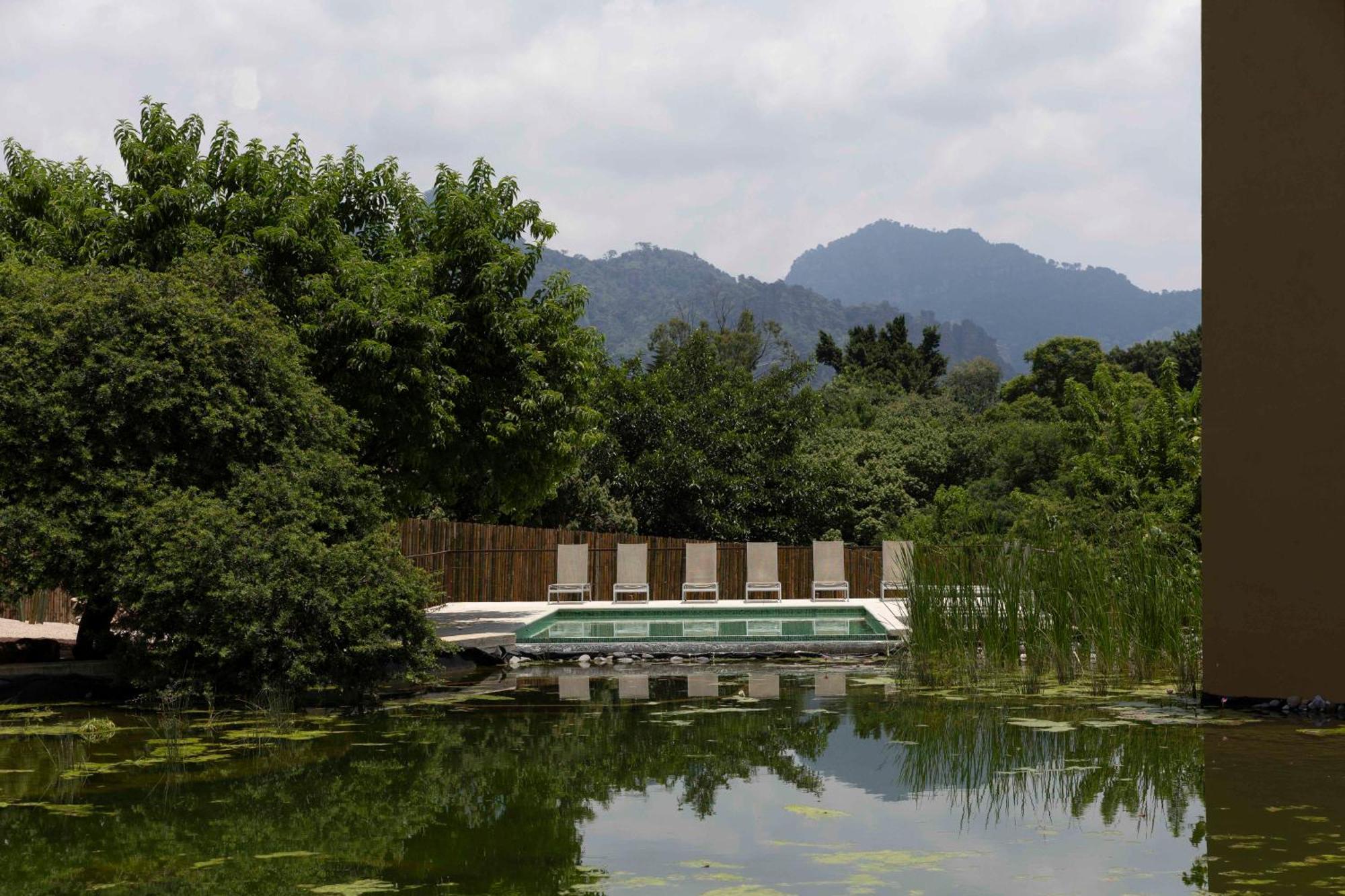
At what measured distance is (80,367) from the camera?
863cm

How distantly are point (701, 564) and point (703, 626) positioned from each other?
4.10 m

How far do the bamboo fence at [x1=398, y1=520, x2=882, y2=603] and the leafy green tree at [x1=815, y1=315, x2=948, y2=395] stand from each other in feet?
96.5

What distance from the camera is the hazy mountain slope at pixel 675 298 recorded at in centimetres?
11324

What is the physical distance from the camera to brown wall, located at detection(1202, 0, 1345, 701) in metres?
7.27

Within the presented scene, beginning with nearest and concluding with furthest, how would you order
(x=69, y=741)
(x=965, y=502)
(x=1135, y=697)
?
(x=69, y=741)
(x=1135, y=697)
(x=965, y=502)

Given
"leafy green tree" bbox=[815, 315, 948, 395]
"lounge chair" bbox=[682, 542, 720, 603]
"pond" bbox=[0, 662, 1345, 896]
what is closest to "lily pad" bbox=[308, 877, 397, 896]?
"pond" bbox=[0, 662, 1345, 896]

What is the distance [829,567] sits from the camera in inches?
679

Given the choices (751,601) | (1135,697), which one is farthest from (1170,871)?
(751,601)

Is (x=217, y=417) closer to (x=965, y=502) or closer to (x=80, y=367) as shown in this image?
(x=80, y=367)

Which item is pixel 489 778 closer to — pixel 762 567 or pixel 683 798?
pixel 683 798

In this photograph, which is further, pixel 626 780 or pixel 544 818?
pixel 626 780

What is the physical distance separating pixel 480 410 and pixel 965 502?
13505 millimetres

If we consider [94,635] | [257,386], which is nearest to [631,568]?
[94,635]

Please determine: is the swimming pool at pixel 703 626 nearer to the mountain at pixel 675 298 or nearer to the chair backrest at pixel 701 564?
the chair backrest at pixel 701 564
